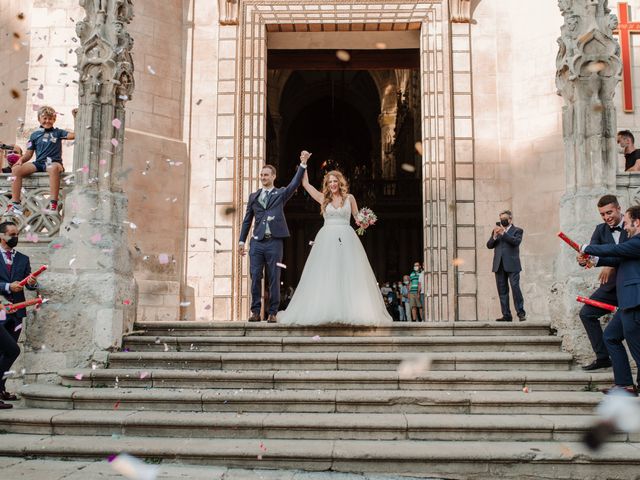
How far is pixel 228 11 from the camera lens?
12.2m

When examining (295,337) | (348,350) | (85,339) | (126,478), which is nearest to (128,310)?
(85,339)

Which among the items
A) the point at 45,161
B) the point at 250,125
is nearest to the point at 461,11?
the point at 250,125

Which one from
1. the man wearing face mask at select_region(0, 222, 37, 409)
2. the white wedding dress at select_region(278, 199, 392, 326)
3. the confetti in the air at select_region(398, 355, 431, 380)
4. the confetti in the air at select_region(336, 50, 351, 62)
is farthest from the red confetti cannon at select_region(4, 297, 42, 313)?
the confetti in the air at select_region(336, 50, 351, 62)

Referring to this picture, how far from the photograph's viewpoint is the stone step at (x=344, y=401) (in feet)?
18.2

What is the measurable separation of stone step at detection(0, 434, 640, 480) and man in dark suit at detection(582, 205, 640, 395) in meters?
0.90

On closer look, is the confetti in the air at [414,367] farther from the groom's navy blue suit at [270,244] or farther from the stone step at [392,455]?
the groom's navy blue suit at [270,244]

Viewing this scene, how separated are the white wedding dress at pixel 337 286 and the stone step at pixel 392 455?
2549 millimetres

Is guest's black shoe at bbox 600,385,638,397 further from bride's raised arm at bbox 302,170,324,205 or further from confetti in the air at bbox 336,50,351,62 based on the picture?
confetti in the air at bbox 336,50,351,62

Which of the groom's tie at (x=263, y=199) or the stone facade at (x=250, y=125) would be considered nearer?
the groom's tie at (x=263, y=199)

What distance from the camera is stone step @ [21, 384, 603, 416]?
18.2 feet

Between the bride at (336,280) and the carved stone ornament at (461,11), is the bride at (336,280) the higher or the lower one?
the lower one

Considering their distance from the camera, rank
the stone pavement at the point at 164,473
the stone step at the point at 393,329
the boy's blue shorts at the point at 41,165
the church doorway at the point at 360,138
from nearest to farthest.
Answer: the stone pavement at the point at 164,473 < the stone step at the point at 393,329 < the boy's blue shorts at the point at 41,165 < the church doorway at the point at 360,138

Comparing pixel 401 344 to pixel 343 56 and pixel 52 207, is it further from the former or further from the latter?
pixel 343 56

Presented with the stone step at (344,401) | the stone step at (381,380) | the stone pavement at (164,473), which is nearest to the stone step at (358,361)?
the stone step at (381,380)
